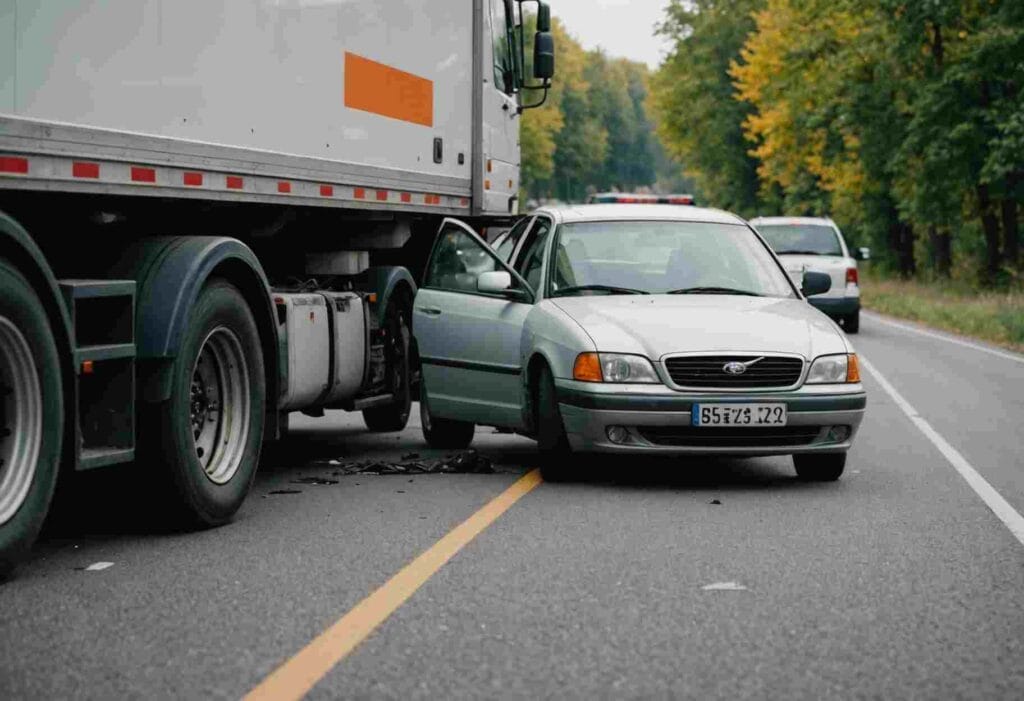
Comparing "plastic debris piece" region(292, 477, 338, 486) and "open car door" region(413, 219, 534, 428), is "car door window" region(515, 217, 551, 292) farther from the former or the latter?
"plastic debris piece" region(292, 477, 338, 486)

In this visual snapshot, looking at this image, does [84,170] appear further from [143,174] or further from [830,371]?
[830,371]

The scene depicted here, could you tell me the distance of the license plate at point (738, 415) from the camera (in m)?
9.79

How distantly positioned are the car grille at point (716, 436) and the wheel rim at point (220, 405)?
7.55 feet

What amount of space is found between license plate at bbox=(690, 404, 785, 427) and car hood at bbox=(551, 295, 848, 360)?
32 cm

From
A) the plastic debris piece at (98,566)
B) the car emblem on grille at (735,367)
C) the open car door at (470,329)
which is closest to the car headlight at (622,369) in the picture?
the car emblem on grille at (735,367)

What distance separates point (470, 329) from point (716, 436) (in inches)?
78.1

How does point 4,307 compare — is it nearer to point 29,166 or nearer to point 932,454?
point 29,166

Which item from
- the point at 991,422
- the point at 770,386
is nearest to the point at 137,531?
the point at 770,386

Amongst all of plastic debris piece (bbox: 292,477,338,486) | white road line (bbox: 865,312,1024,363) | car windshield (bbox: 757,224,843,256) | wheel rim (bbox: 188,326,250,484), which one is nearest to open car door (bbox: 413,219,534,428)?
plastic debris piece (bbox: 292,477,338,486)

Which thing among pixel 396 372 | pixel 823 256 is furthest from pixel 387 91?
pixel 823 256

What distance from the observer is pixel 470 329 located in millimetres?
11203

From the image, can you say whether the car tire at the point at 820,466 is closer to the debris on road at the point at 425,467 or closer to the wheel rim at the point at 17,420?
the debris on road at the point at 425,467

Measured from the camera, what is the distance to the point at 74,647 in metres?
5.68

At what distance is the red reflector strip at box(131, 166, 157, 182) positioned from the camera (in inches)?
292
